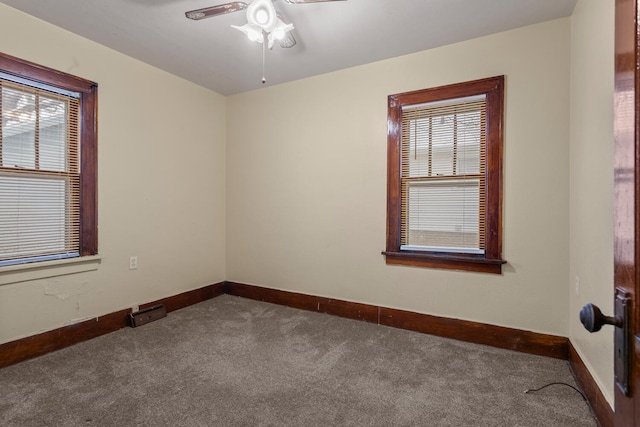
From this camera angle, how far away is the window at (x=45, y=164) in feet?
7.38

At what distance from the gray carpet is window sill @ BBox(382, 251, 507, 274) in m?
0.64

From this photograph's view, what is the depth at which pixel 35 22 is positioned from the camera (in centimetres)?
232

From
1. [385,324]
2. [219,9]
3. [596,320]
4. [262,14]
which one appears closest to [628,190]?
[596,320]

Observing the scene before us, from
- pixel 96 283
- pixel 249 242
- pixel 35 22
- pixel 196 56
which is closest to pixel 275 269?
pixel 249 242

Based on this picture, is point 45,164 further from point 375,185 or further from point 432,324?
point 432,324

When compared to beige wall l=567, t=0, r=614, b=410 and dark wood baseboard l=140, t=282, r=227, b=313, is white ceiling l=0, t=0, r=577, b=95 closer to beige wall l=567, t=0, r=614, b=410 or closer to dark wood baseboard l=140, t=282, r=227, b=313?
beige wall l=567, t=0, r=614, b=410

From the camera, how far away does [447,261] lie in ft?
8.95

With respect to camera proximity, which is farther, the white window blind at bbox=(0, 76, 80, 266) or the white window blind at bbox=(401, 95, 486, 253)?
the white window blind at bbox=(401, 95, 486, 253)

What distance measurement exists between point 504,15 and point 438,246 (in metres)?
1.90

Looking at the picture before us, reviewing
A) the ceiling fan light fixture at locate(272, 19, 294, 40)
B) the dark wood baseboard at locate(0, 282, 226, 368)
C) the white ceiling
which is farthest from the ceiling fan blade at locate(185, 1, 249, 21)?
the dark wood baseboard at locate(0, 282, 226, 368)

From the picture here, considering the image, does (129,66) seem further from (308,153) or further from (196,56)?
(308,153)

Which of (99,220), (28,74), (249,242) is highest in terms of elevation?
(28,74)

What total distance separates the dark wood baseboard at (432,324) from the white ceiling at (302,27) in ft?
8.06

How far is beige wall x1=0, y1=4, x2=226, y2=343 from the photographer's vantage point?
2.34m
